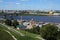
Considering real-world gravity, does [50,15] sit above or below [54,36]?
below

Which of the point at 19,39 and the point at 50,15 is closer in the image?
the point at 19,39

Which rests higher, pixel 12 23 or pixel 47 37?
pixel 47 37

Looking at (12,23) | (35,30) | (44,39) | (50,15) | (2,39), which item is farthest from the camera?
(50,15)

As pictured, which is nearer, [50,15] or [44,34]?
[44,34]

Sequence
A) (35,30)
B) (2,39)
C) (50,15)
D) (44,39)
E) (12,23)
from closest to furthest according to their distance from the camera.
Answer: (2,39) < (44,39) < (35,30) < (12,23) < (50,15)

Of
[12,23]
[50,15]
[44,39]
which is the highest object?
[44,39]

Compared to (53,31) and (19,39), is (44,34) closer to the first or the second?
(53,31)

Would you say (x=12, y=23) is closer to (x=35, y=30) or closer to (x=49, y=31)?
(x=35, y=30)

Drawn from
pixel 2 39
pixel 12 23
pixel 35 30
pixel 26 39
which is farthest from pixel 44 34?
pixel 12 23

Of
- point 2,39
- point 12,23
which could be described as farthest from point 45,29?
point 12,23
